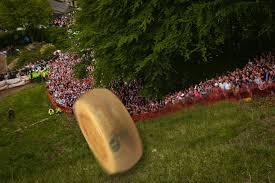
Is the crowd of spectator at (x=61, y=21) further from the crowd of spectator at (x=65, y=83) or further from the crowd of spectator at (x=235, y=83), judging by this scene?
the crowd of spectator at (x=235, y=83)

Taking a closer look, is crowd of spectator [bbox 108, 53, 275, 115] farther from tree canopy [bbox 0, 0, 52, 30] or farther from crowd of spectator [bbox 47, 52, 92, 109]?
tree canopy [bbox 0, 0, 52, 30]

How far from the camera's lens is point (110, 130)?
24.4 ft

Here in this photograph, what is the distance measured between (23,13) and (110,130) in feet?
221

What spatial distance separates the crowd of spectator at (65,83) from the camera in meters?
35.3

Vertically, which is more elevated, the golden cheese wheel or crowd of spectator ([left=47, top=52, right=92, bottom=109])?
the golden cheese wheel

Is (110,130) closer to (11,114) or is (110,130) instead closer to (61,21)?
(11,114)

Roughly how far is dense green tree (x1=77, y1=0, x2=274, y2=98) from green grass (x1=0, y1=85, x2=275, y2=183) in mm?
4251

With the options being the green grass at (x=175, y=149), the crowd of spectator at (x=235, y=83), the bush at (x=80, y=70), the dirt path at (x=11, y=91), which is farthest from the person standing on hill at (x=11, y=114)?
the crowd of spectator at (x=235, y=83)

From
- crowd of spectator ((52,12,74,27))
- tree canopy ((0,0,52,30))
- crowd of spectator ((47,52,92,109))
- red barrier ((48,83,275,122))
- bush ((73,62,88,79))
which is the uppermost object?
red barrier ((48,83,275,122))

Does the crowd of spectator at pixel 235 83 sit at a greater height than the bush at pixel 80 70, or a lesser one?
greater

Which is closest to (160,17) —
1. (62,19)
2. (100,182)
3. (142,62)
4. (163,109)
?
(142,62)

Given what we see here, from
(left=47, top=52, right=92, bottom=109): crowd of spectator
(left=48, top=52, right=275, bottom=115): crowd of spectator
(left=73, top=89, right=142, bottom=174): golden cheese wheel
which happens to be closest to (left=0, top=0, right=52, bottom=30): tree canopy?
(left=47, top=52, right=92, bottom=109): crowd of spectator

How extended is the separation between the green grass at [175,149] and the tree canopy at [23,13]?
43.1m

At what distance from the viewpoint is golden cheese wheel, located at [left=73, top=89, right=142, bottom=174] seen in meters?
7.44
